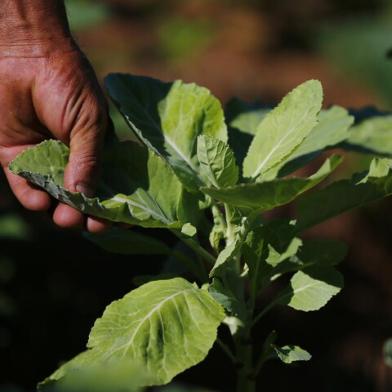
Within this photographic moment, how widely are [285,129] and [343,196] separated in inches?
7.2

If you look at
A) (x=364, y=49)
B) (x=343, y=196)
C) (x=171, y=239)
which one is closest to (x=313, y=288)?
(x=343, y=196)

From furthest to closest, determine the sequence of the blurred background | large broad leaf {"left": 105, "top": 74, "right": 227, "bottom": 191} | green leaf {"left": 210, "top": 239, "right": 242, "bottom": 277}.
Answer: the blurred background → large broad leaf {"left": 105, "top": 74, "right": 227, "bottom": 191} → green leaf {"left": 210, "top": 239, "right": 242, "bottom": 277}

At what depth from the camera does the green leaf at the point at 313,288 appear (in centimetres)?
157

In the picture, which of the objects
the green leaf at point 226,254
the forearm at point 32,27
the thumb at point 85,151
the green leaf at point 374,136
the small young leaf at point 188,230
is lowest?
the green leaf at point 374,136

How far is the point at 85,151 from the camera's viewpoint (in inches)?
64.6

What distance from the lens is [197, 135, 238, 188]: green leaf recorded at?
5.03 ft

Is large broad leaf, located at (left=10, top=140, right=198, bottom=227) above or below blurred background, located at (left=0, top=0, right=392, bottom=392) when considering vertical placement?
above

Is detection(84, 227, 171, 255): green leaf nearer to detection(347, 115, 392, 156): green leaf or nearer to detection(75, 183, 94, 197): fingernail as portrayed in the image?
detection(75, 183, 94, 197): fingernail

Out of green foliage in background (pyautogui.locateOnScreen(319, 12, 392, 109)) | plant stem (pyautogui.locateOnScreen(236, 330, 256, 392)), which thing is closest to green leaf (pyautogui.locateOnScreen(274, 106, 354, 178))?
plant stem (pyautogui.locateOnScreen(236, 330, 256, 392))

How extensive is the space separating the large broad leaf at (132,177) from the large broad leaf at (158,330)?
0.15 m

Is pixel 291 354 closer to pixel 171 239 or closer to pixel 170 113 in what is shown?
pixel 170 113

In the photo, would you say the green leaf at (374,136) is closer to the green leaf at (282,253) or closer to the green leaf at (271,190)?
the green leaf at (282,253)

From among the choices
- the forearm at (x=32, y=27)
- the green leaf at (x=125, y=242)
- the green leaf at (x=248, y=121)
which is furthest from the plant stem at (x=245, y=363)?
the forearm at (x=32, y=27)

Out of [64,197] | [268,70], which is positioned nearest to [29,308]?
[64,197]
